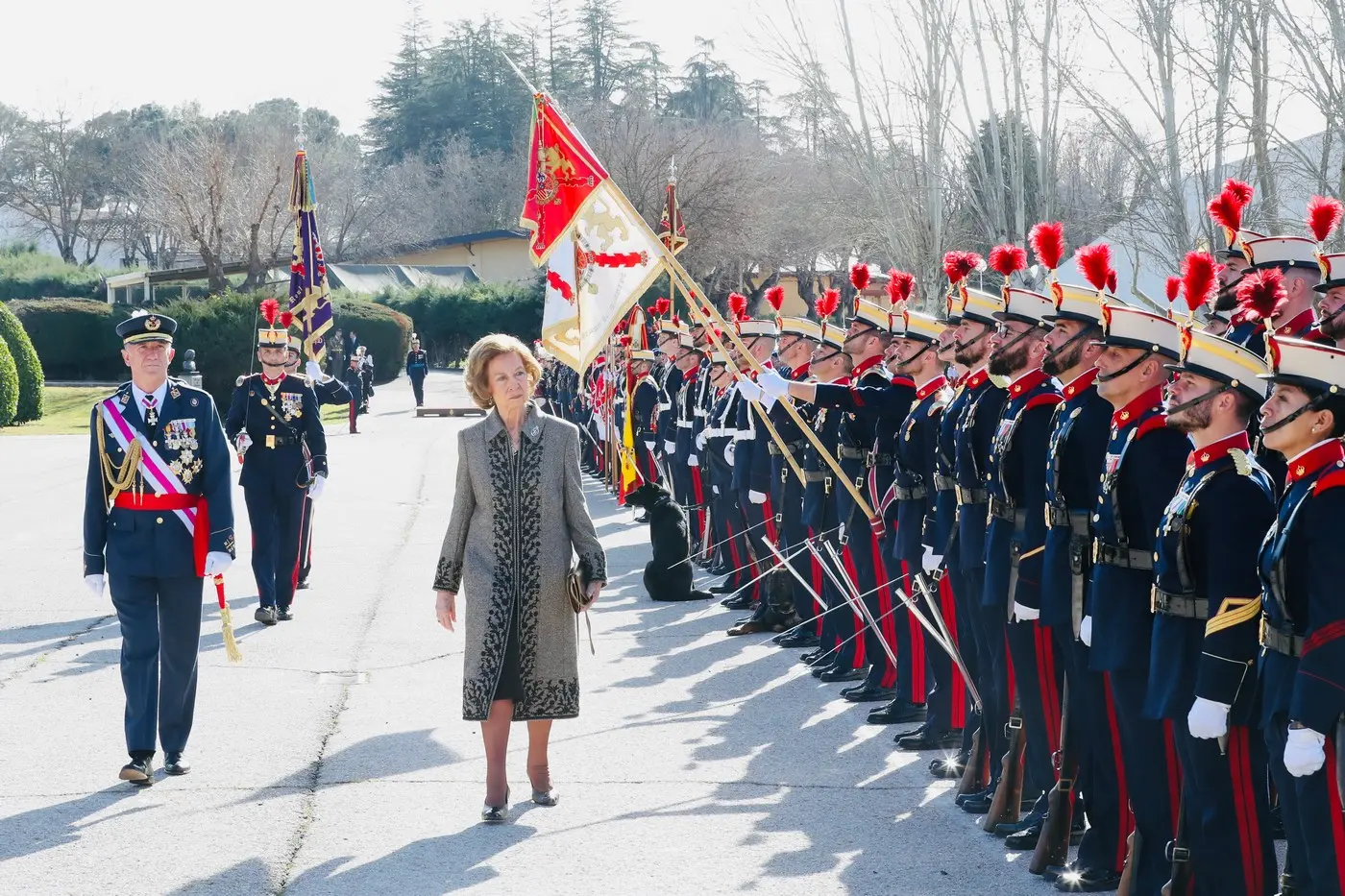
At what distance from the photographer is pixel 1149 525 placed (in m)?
5.04

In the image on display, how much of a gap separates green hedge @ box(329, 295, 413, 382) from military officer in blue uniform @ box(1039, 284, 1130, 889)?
45.9 m

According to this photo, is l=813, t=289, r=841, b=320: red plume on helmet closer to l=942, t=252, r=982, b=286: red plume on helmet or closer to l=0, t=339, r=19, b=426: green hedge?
l=942, t=252, r=982, b=286: red plume on helmet

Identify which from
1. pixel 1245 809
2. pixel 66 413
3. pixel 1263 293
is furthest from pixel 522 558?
pixel 66 413

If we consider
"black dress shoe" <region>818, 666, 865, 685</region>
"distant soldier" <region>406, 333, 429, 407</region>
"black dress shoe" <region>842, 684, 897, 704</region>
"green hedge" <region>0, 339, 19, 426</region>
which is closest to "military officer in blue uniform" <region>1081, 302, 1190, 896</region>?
"black dress shoe" <region>842, 684, 897, 704</region>

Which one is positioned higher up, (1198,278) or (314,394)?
(1198,278)

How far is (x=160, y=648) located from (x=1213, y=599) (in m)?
4.56

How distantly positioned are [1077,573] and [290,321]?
1188 centimetres

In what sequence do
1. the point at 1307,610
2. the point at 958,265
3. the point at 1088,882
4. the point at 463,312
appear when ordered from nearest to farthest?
the point at 1307,610
the point at 1088,882
the point at 958,265
the point at 463,312

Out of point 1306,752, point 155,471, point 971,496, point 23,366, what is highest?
point 23,366

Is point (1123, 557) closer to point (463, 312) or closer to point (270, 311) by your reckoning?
point (270, 311)

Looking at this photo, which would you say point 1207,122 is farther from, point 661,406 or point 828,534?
point 828,534

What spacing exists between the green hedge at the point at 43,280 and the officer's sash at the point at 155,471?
2094 inches

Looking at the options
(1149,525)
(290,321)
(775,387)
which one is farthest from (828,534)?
(290,321)

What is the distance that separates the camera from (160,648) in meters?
7.07
